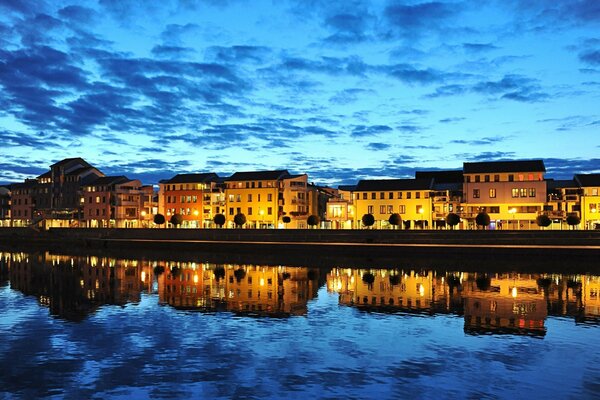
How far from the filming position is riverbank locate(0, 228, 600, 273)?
60000 millimetres

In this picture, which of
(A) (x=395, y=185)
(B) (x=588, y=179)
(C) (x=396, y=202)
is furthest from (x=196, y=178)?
(B) (x=588, y=179)

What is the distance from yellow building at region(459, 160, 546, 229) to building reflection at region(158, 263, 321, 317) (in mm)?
42505

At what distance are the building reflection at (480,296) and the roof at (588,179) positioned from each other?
42393 millimetres

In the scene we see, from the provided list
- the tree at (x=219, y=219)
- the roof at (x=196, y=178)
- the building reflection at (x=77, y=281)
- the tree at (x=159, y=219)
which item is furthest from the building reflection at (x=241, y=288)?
the roof at (x=196, y=178)

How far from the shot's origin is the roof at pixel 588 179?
280ft

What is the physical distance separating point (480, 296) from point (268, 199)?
2686 inches

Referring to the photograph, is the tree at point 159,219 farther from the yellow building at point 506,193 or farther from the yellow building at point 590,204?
the yellow building at point 590,204

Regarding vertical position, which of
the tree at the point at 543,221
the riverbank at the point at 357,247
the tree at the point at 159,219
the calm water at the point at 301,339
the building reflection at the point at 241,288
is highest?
the tree at the point at 159,219

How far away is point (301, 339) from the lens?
24328 millimetres

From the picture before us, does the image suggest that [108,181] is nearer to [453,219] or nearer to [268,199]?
[268,199]

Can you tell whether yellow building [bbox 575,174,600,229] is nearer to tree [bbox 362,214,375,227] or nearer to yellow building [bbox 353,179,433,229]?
yellow building [bbox 353,179,433,229]

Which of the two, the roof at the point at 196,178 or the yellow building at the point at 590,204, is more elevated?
the roof at the point at 196,178

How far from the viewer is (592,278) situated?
47375mm

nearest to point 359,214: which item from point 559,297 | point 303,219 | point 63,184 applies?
point 303,219
